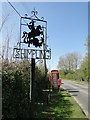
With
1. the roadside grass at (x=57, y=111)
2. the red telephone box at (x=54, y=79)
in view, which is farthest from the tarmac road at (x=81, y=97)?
the red telephone box at (x=54, y=79)

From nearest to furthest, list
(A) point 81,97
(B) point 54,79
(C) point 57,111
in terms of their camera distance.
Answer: (C) point 57,111
(A) point 81,97
(B) point 54,79

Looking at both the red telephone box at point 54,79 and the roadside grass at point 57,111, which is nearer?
the roadside grass at point 57,111

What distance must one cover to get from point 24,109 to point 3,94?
137 cm

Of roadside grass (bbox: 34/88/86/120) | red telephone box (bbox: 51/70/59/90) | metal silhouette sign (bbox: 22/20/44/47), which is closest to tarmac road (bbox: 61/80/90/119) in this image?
roadside grass (bbox: 34/88/86/120)

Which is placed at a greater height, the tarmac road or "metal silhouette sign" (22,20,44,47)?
"metal silhouette sign" (22,20,44,47)

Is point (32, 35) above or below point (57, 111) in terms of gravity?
above

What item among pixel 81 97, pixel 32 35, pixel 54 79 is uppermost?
pixel 32 35

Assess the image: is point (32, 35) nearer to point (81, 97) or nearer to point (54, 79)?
point (81, 97)

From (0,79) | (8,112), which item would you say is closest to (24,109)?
(8,112)

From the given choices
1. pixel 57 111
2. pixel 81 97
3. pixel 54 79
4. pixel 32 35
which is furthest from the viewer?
pixel 54 79

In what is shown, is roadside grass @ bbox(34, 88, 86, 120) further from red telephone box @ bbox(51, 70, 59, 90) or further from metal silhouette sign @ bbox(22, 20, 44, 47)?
red telephone box @ bbox(51, 70, 59, 90)

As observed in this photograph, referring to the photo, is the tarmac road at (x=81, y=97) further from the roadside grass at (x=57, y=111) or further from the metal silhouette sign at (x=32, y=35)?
the metal silhouette sign at (x=32, y=35)

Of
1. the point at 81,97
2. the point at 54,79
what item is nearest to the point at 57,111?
the point at 81,97

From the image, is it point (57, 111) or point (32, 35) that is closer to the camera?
point (32, 35)
